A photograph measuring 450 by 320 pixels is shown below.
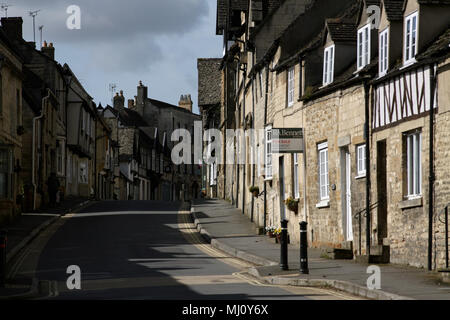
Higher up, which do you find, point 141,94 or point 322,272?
point 141,94

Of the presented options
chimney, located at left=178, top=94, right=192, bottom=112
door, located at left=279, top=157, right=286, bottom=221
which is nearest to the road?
door, located at left=279, top=157, right=286, bottom=221

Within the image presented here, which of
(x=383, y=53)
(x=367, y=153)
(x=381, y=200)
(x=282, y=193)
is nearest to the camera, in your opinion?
(x=381, y=200)

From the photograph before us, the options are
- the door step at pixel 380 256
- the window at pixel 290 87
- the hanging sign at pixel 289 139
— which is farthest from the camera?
the window at pixel 290 87

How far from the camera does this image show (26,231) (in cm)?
2927

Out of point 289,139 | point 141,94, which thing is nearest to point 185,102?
point 141,94

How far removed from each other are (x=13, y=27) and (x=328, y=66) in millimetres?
27047

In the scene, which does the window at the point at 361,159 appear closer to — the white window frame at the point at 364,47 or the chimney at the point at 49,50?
the white window frame at the point at 364,47

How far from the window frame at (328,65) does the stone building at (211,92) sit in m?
34.8

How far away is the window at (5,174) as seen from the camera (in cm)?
3165

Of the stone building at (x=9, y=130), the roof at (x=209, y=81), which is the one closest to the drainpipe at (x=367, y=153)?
the stone building at (x=9, y=130)

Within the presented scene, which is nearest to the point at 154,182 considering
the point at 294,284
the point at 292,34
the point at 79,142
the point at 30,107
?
the point at 79,142

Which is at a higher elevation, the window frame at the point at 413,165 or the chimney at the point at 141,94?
the chimney at the point at 141,94

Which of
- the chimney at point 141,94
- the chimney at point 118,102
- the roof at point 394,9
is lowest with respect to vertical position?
the roof at point 394,9

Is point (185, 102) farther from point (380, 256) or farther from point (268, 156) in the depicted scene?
point (380, 256)
